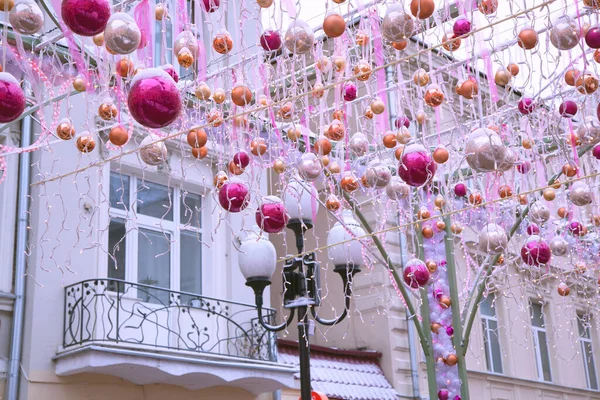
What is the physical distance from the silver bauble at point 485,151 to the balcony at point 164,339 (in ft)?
19.3

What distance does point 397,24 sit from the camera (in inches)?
146

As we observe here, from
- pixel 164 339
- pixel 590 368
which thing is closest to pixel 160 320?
pixel 164 339

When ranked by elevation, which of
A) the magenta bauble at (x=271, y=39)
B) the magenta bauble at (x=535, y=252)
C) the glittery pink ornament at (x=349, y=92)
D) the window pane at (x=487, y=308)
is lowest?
the magenta bauble at (x=535, y=252)

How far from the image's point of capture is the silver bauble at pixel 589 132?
532cm

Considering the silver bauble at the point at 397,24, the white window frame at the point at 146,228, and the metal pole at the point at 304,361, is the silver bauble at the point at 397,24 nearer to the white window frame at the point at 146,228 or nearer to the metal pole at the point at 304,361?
the metal pole at the point at 304,361

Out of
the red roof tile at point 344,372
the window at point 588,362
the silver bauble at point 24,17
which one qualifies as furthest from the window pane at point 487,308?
the silver bauble at point 24,17

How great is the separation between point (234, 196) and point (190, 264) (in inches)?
275

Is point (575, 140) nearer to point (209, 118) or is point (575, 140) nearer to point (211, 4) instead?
point (209, 118)

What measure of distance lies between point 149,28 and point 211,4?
64cm

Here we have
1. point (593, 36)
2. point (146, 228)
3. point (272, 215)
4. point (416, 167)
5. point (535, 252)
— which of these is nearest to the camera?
point (593, 36)

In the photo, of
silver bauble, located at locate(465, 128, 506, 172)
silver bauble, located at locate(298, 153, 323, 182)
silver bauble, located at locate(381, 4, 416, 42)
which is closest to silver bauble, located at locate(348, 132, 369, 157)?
silver bauble, located at locate(298, 153, 323, 182)

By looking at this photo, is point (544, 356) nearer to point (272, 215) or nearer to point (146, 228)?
point (146, 228)

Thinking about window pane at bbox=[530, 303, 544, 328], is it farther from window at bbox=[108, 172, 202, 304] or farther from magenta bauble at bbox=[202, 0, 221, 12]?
magenta bauble at bbox=[202, 0, 221, 12]

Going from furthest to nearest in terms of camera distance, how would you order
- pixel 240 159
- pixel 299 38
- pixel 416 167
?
pixel 240 159 < pixel 416 167 < pixel 299 38
